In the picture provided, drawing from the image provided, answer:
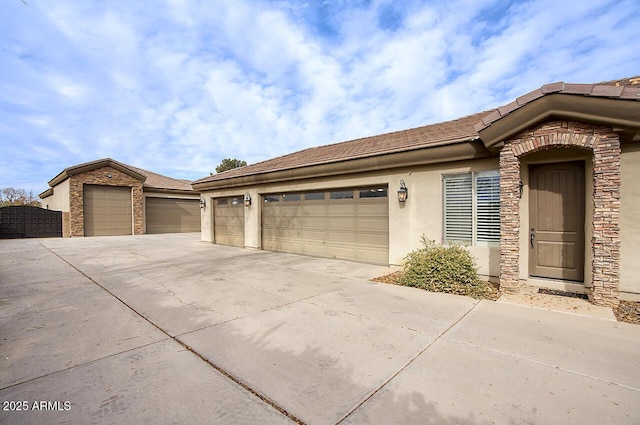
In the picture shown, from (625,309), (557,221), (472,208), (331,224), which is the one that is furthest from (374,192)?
(625,309)

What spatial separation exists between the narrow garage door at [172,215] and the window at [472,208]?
2151 cm

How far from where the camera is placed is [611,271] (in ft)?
14.6

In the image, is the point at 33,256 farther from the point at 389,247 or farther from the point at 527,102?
the point at 527,102

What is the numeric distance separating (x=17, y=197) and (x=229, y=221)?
45483 mm

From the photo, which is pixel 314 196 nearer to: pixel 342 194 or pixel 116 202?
pixel 342 194

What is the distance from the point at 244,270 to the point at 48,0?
605 centimetres

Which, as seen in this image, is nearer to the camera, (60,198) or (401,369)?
(401,369)

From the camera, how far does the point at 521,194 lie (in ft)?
18.7

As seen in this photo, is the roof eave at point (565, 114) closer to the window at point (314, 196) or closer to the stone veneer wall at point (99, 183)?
the window at point (314, 196)

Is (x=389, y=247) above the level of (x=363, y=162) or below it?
below

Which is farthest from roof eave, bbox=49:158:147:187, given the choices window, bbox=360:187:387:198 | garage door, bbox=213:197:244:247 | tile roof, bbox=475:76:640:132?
tile roof, bbox=475:76:640:132

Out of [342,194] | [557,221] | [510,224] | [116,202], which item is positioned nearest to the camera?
[510,224]

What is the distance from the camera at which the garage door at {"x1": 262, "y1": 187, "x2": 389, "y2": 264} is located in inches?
323

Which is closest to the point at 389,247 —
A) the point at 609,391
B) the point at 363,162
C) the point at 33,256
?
the point at 363,162
